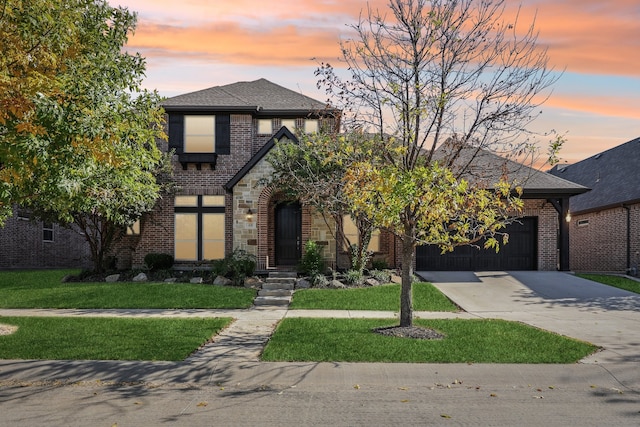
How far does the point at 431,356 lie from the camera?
8438mm

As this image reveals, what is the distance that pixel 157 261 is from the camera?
20.3 meters

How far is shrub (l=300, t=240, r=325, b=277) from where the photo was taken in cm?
1847

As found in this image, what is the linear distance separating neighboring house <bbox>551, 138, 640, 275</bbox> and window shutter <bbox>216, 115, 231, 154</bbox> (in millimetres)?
17045

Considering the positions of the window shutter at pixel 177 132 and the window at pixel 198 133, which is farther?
the window at pixel 198 133

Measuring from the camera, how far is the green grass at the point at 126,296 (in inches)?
574

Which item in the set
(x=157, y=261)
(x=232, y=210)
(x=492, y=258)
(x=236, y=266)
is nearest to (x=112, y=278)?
(x=157, y=261)

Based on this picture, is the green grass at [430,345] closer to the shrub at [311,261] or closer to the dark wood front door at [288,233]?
the shrub at [311,261]

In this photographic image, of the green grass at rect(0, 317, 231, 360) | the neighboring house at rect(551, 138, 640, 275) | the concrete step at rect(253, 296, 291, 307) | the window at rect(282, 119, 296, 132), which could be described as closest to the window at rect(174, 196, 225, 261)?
the window at rect(282, 119, 296, 132)

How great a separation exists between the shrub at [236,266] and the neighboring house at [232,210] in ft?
4.76

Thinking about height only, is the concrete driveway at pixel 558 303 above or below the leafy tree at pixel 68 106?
below

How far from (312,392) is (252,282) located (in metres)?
11.0

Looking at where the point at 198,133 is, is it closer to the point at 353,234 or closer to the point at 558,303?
the point at 353,234

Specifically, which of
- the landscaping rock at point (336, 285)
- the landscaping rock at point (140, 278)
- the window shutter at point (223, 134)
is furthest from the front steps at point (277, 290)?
the window shutter at point (223, 134)

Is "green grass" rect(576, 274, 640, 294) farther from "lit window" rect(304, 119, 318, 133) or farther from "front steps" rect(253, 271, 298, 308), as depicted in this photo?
"lit window" rect(304, 119, 318, 133)
